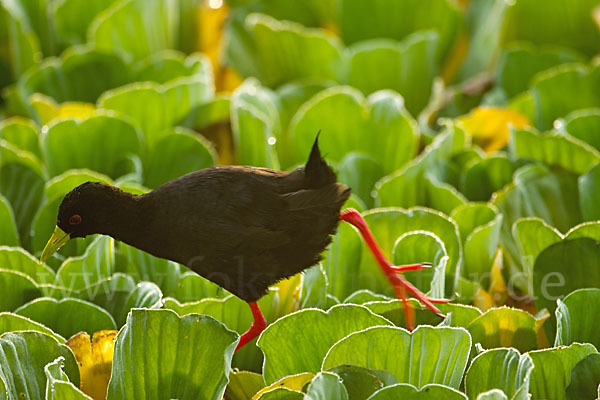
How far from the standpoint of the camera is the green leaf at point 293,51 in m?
2.03

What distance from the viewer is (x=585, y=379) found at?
1137 mm

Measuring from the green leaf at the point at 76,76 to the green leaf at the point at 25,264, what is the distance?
0.69m

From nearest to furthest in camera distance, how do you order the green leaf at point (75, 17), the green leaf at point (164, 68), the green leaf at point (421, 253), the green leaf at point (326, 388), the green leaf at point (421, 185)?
the green leaf at point (326, 388) < the green leaf at point (421, 253) < the green leaf at point (421, 185) < the green leaf at point (164, 68) < the green leaf at point (75, 17)

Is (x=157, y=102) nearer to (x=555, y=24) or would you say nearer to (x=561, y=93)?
(x=561, y=93)

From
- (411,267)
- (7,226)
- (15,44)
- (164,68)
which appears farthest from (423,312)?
(15,44)

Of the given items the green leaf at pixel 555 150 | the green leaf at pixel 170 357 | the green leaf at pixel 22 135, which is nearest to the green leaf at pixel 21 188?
the green leaf at pixel 22 135

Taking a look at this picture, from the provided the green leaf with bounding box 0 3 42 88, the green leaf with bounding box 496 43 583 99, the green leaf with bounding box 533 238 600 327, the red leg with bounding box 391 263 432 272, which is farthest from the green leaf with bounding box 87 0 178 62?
the green leaf with bounding box 533 238 600 327

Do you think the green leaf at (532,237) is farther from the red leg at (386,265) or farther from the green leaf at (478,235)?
the red leg at (386,265)

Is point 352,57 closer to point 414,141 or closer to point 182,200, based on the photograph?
point 414,141

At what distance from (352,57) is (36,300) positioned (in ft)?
3.33

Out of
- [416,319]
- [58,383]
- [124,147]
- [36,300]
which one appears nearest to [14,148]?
[124,147]

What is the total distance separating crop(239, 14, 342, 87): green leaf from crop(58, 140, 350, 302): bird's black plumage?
0.77 metres

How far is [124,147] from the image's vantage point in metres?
1.72

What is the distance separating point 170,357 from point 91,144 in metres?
0.69
